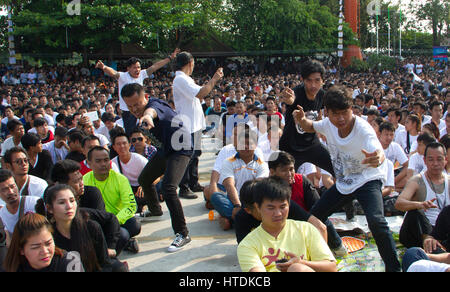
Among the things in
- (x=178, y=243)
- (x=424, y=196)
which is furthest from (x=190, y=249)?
(x=424, y=196)

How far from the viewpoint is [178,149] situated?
448cm

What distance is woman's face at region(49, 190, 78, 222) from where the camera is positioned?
3281mm

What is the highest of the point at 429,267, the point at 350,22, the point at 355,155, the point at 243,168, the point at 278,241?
the point at 350,22

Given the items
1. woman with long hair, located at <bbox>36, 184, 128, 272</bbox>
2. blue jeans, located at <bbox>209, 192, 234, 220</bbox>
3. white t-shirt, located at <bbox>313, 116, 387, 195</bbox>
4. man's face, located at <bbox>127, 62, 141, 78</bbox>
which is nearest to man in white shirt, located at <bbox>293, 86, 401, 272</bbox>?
white t-shirt, located at <bbox>313, 116, 387, 195</bbox>

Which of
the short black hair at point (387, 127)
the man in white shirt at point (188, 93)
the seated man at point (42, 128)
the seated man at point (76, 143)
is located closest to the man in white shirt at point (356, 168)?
the man in white shirt at point (188, 93)

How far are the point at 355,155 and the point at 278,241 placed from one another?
1114 mm

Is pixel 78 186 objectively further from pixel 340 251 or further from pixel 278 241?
pixel 340 251

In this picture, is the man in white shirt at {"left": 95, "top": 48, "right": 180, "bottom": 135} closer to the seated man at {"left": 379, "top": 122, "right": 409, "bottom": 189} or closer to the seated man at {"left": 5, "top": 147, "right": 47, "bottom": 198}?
the seated man at {"left": 5, "top": 147, "right": 47, "bottom": 198}

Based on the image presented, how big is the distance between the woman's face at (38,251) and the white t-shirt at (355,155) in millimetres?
2272

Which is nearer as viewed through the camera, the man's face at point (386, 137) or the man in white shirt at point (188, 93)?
the man in white shirt at point (188, 93)

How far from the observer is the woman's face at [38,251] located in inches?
114

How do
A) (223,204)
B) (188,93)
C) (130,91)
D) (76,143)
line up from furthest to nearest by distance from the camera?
(76,143), (188,93), (223,204), (130,91)

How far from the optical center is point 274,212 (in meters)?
2.87

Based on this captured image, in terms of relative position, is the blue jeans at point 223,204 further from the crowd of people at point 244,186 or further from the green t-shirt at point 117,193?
the green t-shirt at point 117,193
